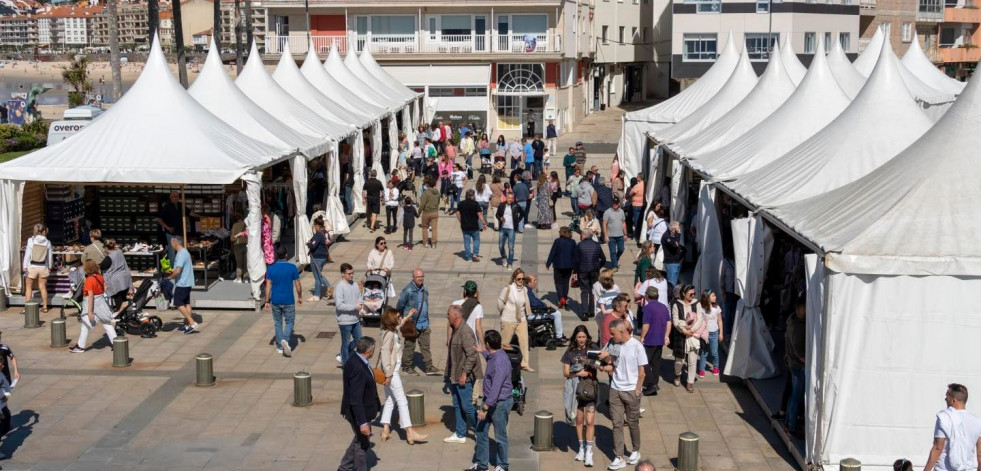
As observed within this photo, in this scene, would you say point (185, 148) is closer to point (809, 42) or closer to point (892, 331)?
point (892, 331)

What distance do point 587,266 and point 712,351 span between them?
3150 millimetres

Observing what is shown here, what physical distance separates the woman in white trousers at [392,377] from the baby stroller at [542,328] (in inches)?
152

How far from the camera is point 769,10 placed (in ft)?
191

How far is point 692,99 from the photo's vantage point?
1200 inches

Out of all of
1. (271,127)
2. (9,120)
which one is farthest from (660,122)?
(9,120)

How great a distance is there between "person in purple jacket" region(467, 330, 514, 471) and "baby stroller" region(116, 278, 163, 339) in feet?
23.8

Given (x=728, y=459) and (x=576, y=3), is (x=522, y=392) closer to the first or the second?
(x=728, y=459)

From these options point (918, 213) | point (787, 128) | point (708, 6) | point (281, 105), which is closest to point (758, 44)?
point (708, 6)

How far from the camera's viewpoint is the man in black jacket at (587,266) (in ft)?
57.8

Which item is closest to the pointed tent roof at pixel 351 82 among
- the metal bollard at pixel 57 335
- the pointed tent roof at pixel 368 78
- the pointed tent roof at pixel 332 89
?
the pointed tent roof at pixel 368 78

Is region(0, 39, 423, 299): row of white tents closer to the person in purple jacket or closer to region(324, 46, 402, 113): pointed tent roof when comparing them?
the person in purple jacket

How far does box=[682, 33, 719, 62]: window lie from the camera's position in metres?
59.1

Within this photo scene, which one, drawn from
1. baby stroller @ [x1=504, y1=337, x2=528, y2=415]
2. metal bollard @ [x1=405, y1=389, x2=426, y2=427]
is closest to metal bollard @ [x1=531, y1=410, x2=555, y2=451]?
baby stroller @ [x1=504, y1=337, x2=528, y2=415]

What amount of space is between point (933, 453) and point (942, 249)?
2451 mm
